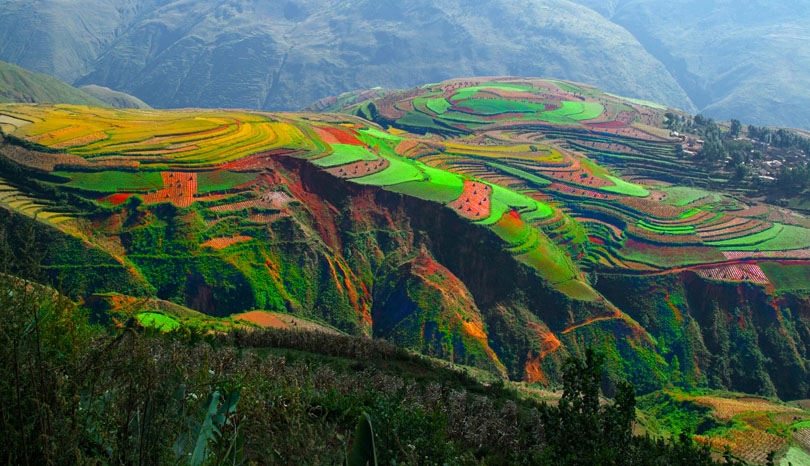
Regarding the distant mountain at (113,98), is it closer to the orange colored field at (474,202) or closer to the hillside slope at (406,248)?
the hillside slope at (406,248)

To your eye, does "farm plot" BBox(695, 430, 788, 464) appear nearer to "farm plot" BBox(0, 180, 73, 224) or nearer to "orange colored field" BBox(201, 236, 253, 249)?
"orange colored field" BBox(201, 236, 253, 249)

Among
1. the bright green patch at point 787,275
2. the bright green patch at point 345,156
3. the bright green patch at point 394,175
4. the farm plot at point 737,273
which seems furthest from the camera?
the bright green patch at point 345,156

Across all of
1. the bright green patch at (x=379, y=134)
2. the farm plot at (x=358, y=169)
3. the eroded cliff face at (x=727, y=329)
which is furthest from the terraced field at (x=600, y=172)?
the farm plot at (x=358, y=169)

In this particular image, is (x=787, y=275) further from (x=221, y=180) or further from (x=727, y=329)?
(x=221, y=180)

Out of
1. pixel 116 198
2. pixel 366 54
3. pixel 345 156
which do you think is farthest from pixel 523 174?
pixel 366 54

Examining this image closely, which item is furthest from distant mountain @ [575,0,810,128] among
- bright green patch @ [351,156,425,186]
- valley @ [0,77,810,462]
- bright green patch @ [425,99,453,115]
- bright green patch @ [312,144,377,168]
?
bright green patch @ [312,144,377,168]

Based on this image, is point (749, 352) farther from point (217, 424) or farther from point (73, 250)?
point (73, 250)

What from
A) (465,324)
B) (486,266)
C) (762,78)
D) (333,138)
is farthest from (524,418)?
(762,78)
